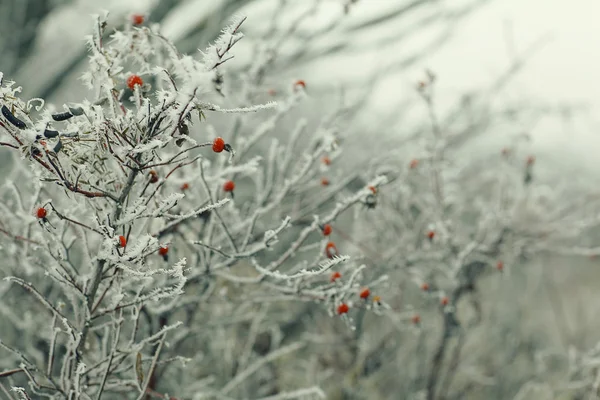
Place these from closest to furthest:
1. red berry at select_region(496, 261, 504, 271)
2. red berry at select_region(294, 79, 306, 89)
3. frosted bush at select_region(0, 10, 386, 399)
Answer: frosted bush at select_region(0, 10, 386, 399) < red berry at select_region(294, 79, 306, 89) < red berry at select_region(496, 261, 504, 271)

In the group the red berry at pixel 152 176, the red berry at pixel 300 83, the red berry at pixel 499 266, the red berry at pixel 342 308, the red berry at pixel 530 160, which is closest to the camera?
the red berry at pixel 152 176

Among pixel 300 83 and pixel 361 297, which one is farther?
pixel 300 83

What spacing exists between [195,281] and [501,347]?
3.71m

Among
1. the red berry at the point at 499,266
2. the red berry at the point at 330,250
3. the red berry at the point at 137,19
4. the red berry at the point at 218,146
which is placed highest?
the red berry at the point at 137,19

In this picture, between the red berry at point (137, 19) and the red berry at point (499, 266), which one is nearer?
the red berry at point (137, 19)

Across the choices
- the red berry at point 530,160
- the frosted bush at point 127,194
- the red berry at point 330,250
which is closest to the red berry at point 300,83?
the frosted bush at point 127,194

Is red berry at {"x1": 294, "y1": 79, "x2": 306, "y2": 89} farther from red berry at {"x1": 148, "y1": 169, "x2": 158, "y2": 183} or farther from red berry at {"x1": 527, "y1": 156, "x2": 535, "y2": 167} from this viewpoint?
red berry at {"x1": 527, "y1": 156, "x2": 535, "y2": 167}

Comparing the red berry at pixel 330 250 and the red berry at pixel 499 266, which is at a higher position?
the red berry at pixel 330 250

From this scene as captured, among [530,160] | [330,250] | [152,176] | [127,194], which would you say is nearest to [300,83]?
[330,250]

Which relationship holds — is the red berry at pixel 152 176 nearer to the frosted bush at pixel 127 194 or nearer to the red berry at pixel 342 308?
the frosted bush at pixel 127 194

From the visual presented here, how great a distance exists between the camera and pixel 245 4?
13.8 ft

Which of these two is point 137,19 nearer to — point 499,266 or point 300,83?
point 300,83

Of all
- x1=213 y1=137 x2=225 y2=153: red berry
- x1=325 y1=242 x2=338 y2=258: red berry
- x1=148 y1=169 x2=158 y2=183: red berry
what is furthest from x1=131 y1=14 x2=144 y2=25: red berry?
x1=325 y1=242 x2=338 y2=258: red berry

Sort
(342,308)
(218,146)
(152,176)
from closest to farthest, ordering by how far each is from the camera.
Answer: (218,146)
(152,176)
(342,308)
